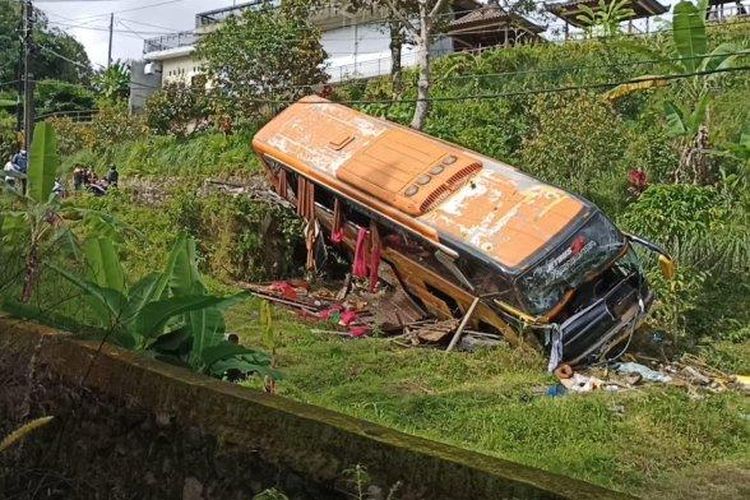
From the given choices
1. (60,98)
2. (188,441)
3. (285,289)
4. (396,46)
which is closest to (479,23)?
(396,46)

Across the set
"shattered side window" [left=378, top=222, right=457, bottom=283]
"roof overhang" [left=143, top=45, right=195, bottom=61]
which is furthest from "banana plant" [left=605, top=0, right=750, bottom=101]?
"roof overhang" [left=143, top=45, right=195, bottom=61]

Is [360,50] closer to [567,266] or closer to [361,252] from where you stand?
[361,252]

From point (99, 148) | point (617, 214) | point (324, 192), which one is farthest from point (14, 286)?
point (99, 148)

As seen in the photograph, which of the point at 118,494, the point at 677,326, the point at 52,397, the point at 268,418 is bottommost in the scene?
the point at 677,326

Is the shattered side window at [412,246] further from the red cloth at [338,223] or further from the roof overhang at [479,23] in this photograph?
the roof overhang at [479,23]

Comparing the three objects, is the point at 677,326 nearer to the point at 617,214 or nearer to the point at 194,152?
the point at 617,214

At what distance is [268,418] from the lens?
9.20ft

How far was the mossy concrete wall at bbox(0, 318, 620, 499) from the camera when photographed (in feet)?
7.84

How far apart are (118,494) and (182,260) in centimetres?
172

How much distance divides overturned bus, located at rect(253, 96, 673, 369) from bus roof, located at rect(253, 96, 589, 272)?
0.6 inches

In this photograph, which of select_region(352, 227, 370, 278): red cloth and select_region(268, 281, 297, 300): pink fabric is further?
select_region(268, 281, 297, 300): pink fabric

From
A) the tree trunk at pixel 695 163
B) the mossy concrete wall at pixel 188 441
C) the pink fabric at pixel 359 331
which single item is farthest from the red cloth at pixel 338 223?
the mossy concrete wall at pixel 188 441

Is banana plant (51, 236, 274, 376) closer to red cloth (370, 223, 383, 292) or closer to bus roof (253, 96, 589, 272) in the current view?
bus roof (253, 96, 589, 272)

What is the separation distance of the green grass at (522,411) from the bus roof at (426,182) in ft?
4.70
